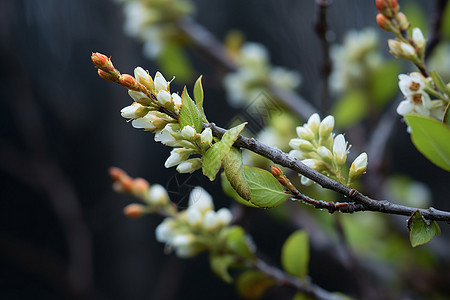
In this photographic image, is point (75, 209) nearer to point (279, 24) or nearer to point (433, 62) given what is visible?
point (279, 24)

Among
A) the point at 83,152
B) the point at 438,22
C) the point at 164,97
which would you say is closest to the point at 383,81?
the point at 438,22

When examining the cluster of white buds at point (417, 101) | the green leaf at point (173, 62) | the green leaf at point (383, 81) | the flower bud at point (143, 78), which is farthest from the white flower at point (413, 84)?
the green leaf at point (173, 62)

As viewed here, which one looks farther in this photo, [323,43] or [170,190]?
[323,43]

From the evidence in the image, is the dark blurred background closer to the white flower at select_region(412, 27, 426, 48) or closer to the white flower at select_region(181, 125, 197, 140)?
the white flower at select_region(412, 27, 426, 48)

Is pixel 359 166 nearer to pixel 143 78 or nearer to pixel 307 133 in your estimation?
pixel 307 133

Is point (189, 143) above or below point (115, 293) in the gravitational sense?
above

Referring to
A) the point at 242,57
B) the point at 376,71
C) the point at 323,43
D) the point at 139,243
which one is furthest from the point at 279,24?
the point at 139,243
